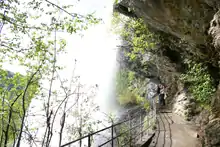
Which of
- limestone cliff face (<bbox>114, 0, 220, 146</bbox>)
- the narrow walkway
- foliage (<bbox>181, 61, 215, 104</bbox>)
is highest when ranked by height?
limestone cliff face (<bbox>114, 0, 220, 146</bbox>)

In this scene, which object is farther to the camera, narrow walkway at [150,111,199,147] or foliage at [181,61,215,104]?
foliage at [181,61,215,104]

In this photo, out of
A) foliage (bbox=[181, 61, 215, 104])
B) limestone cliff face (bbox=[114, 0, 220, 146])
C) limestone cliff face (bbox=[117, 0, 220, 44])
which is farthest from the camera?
foliage (bbox=[181, 61, 215, 104])

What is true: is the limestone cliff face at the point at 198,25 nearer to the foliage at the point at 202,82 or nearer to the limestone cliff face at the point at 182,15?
the limestone cliff face at the point at 182,15

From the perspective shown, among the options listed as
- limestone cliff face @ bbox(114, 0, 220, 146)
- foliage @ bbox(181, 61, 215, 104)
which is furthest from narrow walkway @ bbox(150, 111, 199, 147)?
foliage @ bbox(181, 61, 215, 104)

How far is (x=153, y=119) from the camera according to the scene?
928 cm

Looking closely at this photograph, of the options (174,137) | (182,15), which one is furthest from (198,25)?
(174,137)

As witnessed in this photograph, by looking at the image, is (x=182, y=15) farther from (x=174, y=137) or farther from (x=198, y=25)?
(x=174, y=137)

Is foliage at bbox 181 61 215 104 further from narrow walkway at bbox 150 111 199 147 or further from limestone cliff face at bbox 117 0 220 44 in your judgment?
limestone cliff face at bbox 117 0 220 44

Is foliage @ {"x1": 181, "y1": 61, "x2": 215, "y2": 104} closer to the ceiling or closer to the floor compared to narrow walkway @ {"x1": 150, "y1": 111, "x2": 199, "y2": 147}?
closer to the ceiling

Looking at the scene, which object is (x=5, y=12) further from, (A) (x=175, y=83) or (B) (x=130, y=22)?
(A) (x=175, y=83)

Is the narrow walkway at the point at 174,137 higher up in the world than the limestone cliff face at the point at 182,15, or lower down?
lower down

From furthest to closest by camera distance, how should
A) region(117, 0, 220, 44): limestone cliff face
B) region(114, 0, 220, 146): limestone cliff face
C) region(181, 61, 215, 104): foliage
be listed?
region(181, 61, 215, 104): foliage
region(117, 0, 220, 44): limestone cliff face
region(114, 0, 220, 146): limestone cliff face

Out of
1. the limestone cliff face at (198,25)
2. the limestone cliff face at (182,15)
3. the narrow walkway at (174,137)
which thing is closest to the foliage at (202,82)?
the limestone cliff face at (198,25)

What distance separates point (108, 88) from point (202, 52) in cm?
1834
